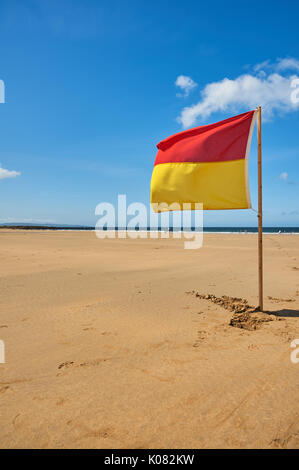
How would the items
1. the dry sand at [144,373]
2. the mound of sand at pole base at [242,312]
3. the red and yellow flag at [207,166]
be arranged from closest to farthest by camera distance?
the dry sand at [144,373] → the mound of sand at pole base at [242,312] → the red and yellow flag at [207,166]

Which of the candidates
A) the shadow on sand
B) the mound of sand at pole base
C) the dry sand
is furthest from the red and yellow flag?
the dry sand

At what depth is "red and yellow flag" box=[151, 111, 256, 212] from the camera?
620 centimetres

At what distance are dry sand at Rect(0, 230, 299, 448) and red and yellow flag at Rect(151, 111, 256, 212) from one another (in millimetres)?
2784

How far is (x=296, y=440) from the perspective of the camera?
2.59 meters

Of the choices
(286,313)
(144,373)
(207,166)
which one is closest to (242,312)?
(286,313)

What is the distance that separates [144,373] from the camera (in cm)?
378

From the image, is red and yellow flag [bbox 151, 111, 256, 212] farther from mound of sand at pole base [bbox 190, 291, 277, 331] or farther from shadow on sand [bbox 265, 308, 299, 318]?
shadow on sand [bbox 265, 308, 299, 318]

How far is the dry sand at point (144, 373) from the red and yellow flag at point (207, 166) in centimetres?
278

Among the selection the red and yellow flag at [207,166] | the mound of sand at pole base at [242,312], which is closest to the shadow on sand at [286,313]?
the mound of sand at pole base at [242,312]

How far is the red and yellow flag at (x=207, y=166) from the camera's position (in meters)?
6.20

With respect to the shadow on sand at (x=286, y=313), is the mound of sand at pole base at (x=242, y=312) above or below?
above

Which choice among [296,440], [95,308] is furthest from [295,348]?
[95,308]

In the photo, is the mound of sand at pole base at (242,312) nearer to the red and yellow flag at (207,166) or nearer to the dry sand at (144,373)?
the dry sand at (144,373)

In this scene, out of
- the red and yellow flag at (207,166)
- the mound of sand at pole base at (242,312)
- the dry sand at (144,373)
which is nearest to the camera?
the dry sand at (144,373)
